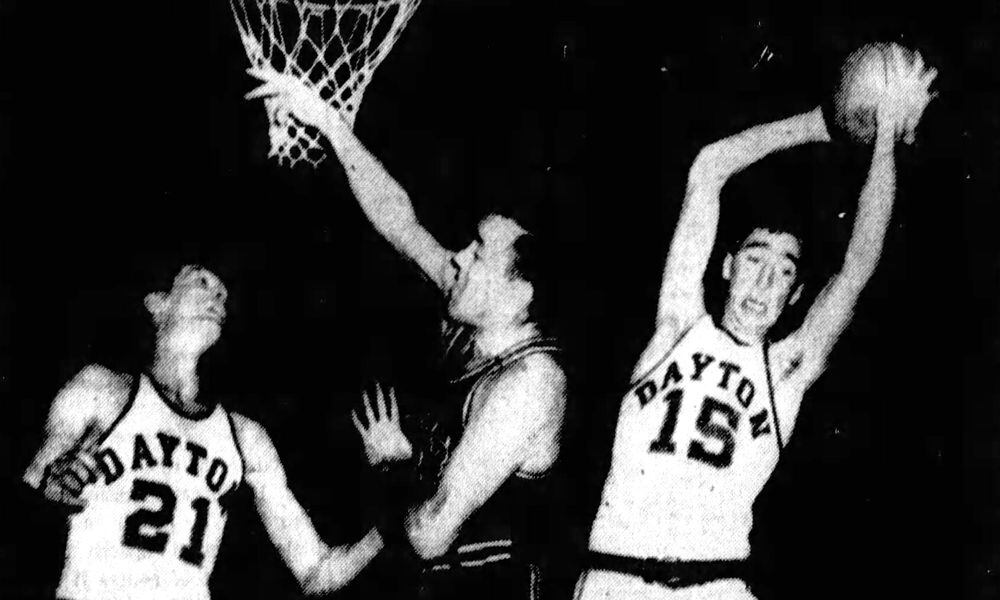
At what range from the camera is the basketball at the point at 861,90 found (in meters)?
3.68

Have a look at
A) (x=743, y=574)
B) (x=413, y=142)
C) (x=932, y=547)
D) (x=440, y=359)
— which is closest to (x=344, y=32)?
(x=413, y=142)

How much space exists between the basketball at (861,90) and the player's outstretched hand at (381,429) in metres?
1.87

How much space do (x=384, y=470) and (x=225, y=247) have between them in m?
1.01

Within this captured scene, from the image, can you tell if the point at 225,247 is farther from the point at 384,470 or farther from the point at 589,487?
the point at 589,487

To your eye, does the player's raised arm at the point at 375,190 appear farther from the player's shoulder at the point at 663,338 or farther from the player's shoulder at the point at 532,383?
the player's shoulder at the point at 663,338

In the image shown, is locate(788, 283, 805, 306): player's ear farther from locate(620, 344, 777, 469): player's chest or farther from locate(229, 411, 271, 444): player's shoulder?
locate(229, 411, 271, 444): player's shoulder

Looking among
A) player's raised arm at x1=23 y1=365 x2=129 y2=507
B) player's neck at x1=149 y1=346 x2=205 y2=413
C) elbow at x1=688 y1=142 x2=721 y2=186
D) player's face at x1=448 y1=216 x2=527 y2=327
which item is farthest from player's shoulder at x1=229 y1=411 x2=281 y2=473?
elbow at x1=688 y1=142 x2=721 y2=186

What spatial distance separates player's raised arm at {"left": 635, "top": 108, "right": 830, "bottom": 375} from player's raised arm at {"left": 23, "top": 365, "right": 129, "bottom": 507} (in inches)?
74.2

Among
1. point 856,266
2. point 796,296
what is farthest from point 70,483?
point 856,266

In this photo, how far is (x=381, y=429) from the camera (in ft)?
12.5

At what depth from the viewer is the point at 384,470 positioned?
147 inches

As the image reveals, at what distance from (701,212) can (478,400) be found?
104 cm

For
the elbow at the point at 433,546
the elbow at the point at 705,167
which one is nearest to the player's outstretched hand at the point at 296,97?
the elbow at the point at 705,167

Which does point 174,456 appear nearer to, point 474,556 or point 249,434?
point 249,434
